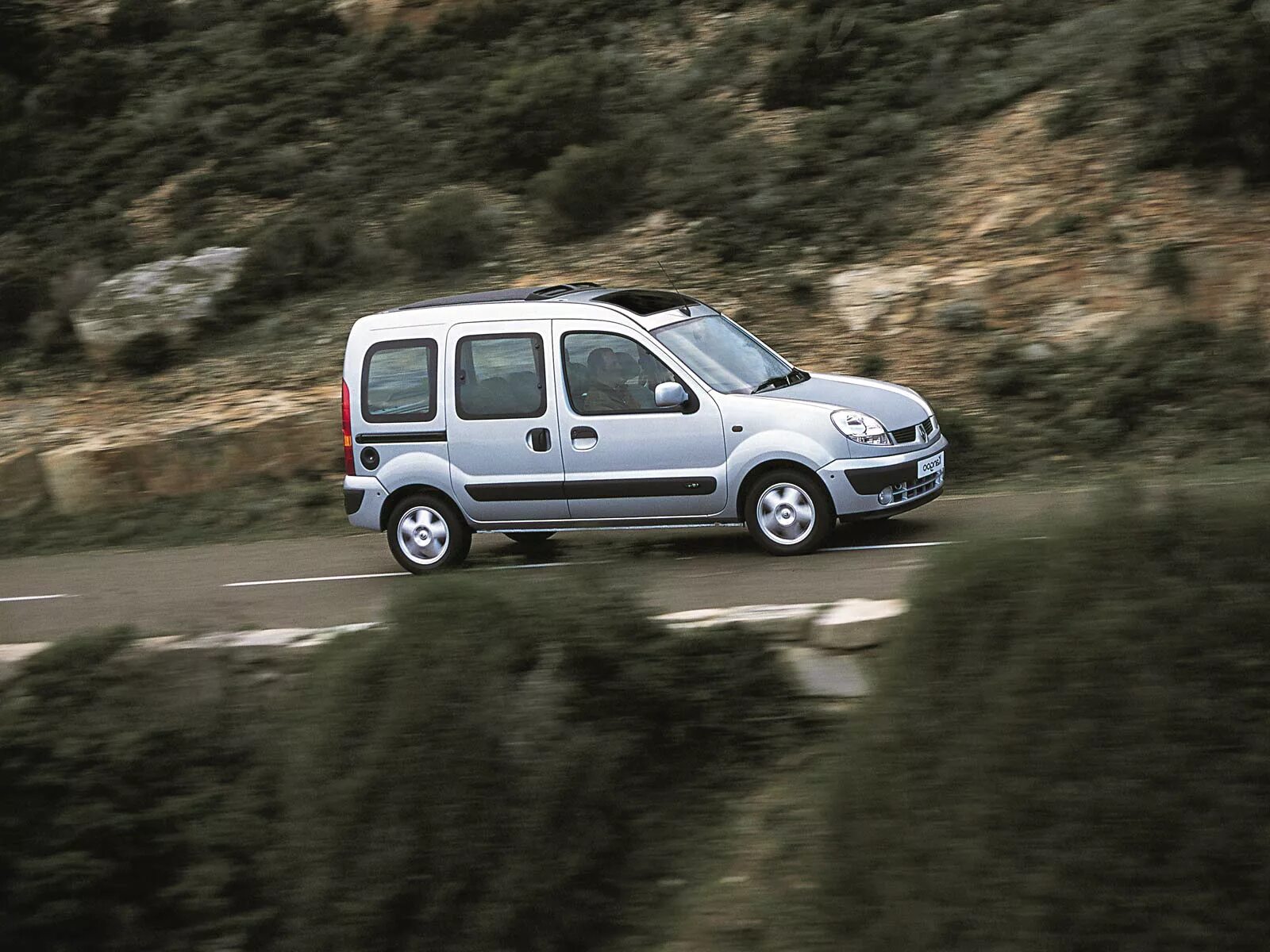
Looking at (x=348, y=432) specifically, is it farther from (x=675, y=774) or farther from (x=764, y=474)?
(x=675, y=774)

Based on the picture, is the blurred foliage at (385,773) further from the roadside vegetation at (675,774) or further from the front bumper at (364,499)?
the front bumper at (364,499)

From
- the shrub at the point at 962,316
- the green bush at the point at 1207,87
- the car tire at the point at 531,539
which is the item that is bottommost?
the car tire at the point at 531,539

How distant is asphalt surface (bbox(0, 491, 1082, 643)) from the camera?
28.0ft

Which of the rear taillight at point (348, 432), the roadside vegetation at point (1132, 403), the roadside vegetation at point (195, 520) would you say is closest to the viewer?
the rear taillight at point (348, 432)

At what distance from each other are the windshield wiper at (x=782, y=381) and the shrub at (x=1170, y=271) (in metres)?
5.03

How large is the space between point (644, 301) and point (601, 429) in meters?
1.12

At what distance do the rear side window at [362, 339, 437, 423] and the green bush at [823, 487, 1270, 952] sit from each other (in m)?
6.65

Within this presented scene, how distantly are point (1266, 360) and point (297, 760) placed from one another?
406 inches

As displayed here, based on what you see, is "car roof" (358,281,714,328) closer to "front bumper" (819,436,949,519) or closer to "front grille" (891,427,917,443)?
"front bumper" (819,436,949,519)

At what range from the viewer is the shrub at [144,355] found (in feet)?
58.3

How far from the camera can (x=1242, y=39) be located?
1485cm

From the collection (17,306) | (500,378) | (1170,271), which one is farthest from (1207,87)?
(17,306)

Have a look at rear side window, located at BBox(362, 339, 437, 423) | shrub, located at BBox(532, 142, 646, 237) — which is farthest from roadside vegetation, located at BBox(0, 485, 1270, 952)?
shrub, located at BBox(532, 142, 646, 237)

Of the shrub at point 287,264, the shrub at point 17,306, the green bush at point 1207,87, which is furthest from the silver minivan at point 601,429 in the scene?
the shrub at point 17,306
